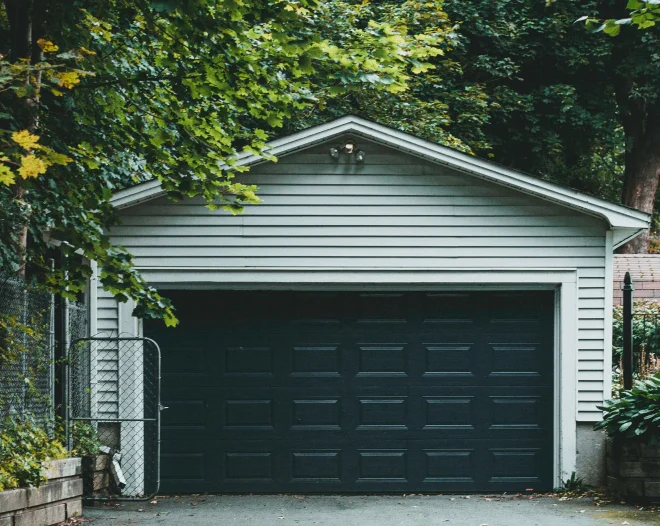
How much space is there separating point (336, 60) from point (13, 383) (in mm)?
4010

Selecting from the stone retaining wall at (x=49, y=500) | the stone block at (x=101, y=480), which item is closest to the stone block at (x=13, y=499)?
the stone retaining wall at (x=49, y=500)

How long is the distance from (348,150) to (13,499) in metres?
5.65

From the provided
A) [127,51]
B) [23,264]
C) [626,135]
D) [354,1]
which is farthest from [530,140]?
[23,264]

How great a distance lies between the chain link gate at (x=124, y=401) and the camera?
37.1ft

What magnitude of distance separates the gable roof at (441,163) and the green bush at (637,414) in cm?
187

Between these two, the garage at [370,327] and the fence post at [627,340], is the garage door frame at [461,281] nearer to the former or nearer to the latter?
the garage at [370,327]

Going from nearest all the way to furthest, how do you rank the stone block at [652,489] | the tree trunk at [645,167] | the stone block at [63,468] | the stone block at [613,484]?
1. the stone block at [63,468]
2. the stone block at [652,489]
3. the stone block at [613,484]
4. the tree trunk at [645,167]

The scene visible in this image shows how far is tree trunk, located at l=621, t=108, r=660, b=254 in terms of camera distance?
975 inches

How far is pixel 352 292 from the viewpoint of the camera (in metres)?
11.8

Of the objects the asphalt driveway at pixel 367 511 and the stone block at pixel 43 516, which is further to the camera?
the asphalt driveway at pixel 367 511

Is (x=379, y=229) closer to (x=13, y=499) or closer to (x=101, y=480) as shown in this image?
(x=101, y=480)

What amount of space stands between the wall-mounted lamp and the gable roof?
0.16m

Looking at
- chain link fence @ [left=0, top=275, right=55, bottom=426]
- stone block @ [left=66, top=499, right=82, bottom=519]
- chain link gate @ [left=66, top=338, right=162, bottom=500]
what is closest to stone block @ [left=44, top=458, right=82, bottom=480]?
stone block @ [left=66, top=499, right=82, bottom=519]

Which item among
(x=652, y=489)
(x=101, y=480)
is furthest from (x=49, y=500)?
(x=652, y=489)
